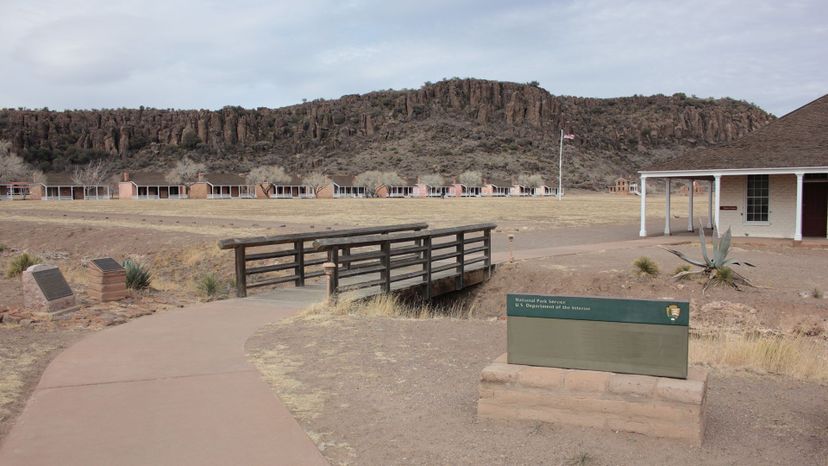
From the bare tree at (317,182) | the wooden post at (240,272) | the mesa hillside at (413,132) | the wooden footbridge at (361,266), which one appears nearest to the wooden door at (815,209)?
the wooden footbridge at (361,266)

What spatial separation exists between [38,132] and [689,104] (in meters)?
155

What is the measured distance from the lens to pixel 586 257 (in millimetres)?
18484

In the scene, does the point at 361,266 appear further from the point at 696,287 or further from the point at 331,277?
the point at 696,287

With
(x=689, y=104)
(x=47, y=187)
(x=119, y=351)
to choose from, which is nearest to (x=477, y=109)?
(x=689, y=104)

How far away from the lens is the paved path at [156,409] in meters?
4.41

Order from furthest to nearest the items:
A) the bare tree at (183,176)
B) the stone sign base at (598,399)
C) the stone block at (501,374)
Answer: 1. the bare tree at (183,176)
2. the stone block at (501,374)
3. the stone sign base at (598,399)

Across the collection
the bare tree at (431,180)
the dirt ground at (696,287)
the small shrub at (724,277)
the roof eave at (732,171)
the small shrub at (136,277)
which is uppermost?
the bare tree at (431,180)

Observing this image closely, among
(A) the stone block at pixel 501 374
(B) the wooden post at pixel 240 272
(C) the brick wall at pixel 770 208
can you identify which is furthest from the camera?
(C) the brick wall at pixel 770 208

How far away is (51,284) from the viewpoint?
9.72 m

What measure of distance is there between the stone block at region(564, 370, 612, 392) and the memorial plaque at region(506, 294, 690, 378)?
2.8 inches

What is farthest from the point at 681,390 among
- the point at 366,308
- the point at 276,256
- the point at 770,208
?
the point at 770,208

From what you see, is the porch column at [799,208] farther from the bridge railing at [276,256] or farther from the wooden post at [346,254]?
the wooden post at [346,254]

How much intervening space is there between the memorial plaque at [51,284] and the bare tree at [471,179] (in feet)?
335

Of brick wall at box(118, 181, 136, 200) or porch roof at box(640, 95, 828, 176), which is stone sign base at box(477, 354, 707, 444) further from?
brick wall at box(118, 181, 136, 200)
